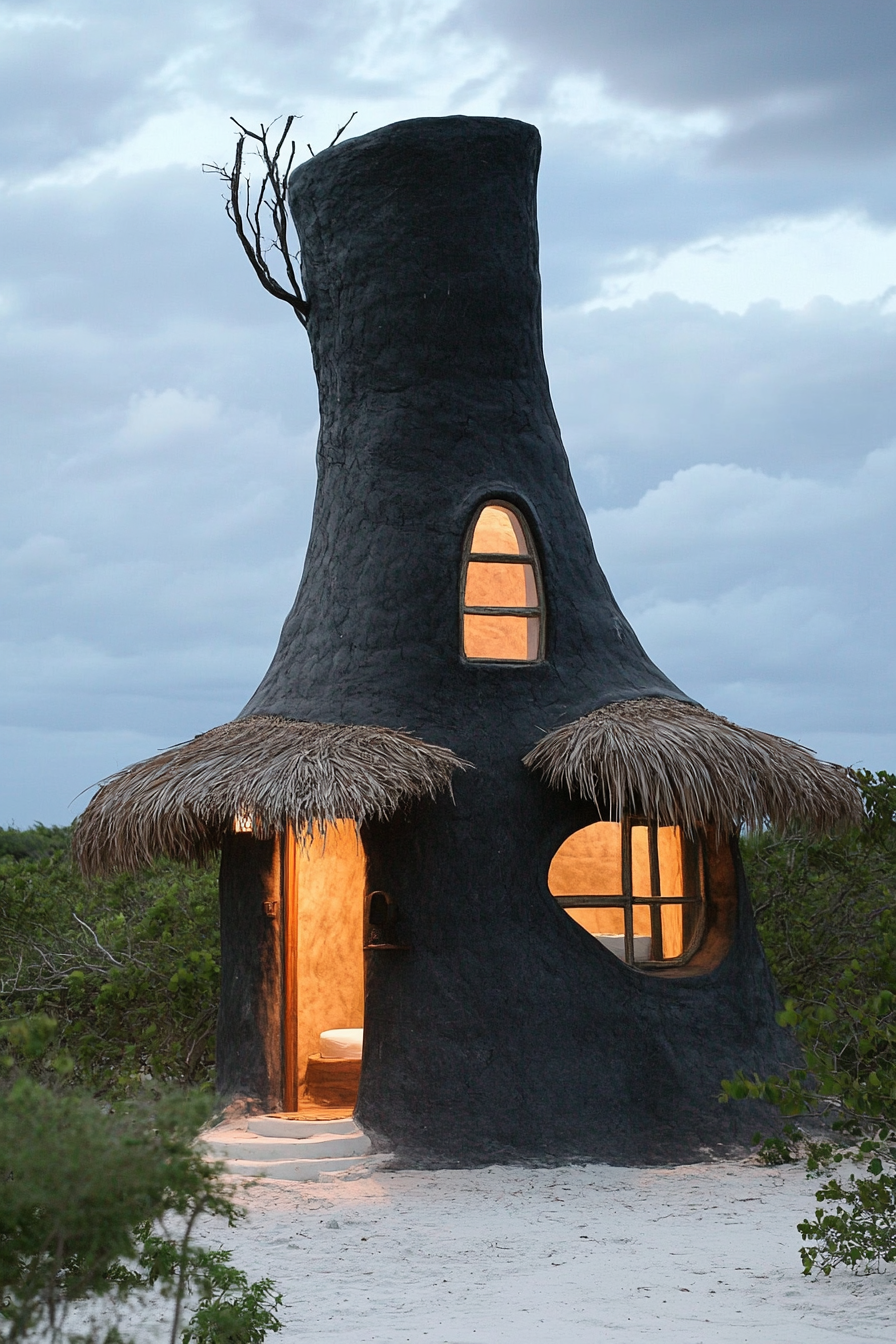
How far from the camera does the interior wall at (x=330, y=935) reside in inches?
394

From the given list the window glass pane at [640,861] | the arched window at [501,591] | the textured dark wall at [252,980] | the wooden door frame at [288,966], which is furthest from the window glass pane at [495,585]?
the textured dark wall at [252,980]

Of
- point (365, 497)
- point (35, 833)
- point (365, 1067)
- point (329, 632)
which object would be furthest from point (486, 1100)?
point (35, 833)

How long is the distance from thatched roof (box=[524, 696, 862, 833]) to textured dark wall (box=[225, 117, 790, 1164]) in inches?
14.1

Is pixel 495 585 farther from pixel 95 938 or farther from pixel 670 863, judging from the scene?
pixel 95 938

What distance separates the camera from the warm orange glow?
8.92 metres

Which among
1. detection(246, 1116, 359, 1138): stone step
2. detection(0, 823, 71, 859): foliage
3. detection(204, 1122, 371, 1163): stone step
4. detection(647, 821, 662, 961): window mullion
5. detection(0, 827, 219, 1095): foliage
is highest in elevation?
detection(0, 823, 71, 859): foliage

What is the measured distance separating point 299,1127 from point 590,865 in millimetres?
2461

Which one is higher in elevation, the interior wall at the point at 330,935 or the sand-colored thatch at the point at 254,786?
the sand-colored thatch at the point at 254,786

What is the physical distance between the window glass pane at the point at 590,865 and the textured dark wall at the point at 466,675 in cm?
71

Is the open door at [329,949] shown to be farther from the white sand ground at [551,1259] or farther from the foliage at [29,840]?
the foliage at [29,840]

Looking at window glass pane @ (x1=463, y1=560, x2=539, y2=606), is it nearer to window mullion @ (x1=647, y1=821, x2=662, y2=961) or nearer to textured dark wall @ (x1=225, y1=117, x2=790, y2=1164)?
textured dark wall @ (x1=225, y1=117, x2=790, y2=1164)

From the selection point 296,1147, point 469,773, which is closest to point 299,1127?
point 296,1147

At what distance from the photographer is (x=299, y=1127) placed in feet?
26.5

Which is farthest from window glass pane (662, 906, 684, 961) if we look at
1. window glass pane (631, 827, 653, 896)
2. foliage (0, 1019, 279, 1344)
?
foliage (0, 1019, 279, 1344)
